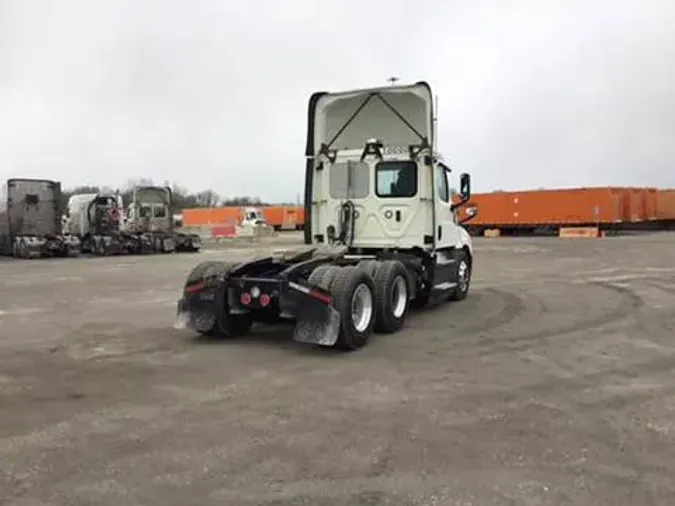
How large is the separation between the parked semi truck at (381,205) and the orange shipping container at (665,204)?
4390 centimetres

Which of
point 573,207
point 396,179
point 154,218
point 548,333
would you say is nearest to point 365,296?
point 548,333

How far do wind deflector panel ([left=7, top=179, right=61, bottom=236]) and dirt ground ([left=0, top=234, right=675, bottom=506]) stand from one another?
2180 centimetres

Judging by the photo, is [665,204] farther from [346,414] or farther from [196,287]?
[346,414]

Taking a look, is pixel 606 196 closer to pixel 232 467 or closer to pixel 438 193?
pixel 438 193

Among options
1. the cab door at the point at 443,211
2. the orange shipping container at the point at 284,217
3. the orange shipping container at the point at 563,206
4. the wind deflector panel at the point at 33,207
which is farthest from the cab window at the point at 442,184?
the orange shipping container at the point at 284,217

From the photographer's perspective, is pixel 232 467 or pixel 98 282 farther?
pixel 98 282

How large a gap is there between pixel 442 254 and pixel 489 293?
298cm

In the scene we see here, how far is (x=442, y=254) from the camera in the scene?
12.3 m

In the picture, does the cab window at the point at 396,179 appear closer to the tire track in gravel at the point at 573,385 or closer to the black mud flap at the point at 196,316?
the black mud flap at the point at 196,316

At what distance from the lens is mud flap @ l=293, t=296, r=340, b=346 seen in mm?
8352

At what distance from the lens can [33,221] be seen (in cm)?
3170

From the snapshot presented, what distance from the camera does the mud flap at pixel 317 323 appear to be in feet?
27.4

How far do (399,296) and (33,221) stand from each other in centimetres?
2603

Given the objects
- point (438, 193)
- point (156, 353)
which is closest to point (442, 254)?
point (438, 193)
